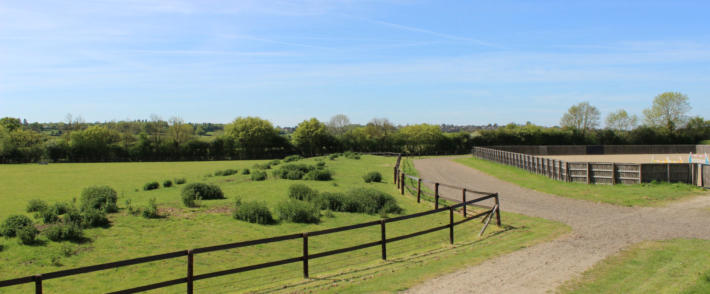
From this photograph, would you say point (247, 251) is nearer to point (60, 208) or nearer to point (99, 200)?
point (60, 208)

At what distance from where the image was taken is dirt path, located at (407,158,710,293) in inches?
→ 323

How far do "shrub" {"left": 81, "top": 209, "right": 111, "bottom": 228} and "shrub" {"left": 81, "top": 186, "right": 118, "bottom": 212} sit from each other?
4.11ft

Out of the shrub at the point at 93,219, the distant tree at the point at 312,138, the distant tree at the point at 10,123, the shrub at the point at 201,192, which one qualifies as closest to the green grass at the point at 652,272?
the shrub at the point at 93,219

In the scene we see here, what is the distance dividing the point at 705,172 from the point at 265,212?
73.0 feet

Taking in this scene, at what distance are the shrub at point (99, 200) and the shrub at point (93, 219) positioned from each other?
125cm

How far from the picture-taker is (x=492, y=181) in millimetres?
29984

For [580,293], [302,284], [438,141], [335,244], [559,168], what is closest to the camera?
[580,293]

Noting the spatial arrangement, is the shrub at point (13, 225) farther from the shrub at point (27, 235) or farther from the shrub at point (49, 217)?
the shrub at point (49, 217)

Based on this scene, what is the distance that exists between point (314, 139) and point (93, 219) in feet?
236

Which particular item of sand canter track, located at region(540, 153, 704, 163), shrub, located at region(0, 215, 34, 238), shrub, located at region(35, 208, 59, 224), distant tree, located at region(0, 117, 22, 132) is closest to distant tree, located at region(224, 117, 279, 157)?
distant tree, located at region(0, 117, 22, 132)

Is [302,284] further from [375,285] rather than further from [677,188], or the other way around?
[677,188]

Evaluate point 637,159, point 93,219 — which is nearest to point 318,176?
point 93,219

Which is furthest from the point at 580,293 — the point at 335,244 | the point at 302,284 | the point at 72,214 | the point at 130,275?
the point at 72,214

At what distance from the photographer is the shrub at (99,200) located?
55.0 feet
